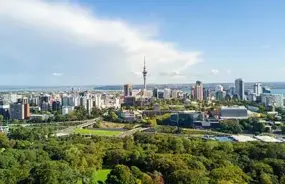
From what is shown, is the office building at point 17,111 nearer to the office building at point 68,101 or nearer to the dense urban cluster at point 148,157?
the dense urban cluster at point 148,157

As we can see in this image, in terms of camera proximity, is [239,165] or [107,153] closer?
[239,165]

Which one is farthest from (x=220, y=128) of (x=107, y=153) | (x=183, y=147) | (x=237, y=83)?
(x=237, y=83)

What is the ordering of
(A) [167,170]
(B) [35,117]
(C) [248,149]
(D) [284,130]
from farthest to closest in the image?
(B) [35,117], (D) [284,130], (C) [248,149], (A) [167,170]

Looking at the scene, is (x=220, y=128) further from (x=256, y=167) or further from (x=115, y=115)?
(x=256, y=167)

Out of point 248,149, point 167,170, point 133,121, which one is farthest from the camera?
point 133,121

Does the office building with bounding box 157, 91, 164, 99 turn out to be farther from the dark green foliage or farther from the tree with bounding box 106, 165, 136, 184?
the tree with bounding box 106, 165, 136, 184

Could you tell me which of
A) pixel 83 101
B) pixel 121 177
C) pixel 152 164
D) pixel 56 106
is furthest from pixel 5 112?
pixel 121 177

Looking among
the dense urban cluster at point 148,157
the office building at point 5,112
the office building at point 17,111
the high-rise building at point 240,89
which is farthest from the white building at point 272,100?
the office building at point 5,112

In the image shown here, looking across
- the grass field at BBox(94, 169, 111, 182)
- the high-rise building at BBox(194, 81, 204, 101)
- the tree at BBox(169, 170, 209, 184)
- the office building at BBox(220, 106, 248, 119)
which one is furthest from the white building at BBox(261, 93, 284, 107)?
the tree at BBox(169, 170, 209, 184)

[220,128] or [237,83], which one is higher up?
[237,83]
